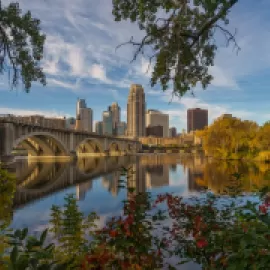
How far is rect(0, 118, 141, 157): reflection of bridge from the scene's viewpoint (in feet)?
152

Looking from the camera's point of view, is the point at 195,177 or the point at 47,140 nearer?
the point at 195,177

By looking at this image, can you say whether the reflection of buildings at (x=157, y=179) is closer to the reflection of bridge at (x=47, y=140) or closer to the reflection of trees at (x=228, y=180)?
the reflection of trees at (x=228, y=180)

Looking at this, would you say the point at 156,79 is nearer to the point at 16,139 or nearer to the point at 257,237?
the point at 257,237

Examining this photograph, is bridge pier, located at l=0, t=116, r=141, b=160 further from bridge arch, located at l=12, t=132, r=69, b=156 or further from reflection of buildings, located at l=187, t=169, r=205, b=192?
reflection of buildings, located at l=187, t=169, r=205, b=192

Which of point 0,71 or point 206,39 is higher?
point 206,39

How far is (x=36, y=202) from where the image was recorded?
896 inches

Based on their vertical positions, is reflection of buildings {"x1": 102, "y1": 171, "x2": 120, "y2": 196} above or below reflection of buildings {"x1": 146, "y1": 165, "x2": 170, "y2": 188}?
below

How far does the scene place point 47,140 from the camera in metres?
79.2

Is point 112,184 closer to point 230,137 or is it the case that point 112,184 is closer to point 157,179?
point 157,179

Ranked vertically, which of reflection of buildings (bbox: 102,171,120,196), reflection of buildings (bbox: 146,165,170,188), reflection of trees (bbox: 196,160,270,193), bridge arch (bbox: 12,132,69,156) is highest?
bridge arch (bbox: 12,132,69,156)

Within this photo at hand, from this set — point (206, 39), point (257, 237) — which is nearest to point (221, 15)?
point (206, 39)

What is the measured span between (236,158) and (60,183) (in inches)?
2177

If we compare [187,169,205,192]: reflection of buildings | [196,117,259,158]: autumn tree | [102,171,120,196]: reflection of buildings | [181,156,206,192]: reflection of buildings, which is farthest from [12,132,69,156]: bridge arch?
[187,169,205,192]: reflection of buildings

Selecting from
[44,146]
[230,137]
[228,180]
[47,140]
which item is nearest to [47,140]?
[47,140]
